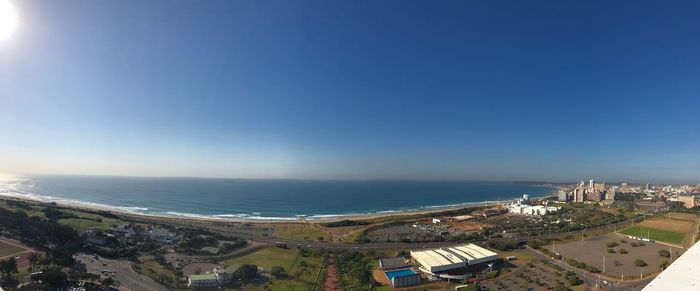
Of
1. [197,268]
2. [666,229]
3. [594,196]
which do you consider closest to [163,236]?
[197,268]

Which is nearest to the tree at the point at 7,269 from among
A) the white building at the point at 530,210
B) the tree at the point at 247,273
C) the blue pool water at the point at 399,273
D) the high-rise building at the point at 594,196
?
the tree at the point at 247,273

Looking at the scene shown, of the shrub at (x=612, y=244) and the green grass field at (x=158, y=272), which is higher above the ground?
the shrub at (x=612, y=244)

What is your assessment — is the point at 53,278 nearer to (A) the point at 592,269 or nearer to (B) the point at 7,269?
(B) the point at 7,269

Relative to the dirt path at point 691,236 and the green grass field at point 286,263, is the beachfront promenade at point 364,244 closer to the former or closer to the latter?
the green grass field at point 286,263

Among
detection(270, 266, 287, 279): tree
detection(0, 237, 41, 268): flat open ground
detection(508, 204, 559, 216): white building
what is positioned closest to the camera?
detection(270, 266, 287, 279): tree

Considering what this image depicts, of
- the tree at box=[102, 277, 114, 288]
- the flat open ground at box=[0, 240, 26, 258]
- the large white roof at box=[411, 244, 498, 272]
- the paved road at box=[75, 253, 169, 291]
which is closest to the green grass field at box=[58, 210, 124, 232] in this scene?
the flat open ground at box=[0, 240, 26, 258]

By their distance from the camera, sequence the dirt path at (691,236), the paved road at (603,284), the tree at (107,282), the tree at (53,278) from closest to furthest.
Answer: the tree at (53,278) < the tree at (107,282) < the paved road at (603,284) < the dirt path at (691,236)

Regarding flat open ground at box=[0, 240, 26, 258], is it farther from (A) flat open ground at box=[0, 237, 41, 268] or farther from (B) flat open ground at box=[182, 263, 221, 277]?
(B) flat open ground at box=[182, 263, 221, 277]
